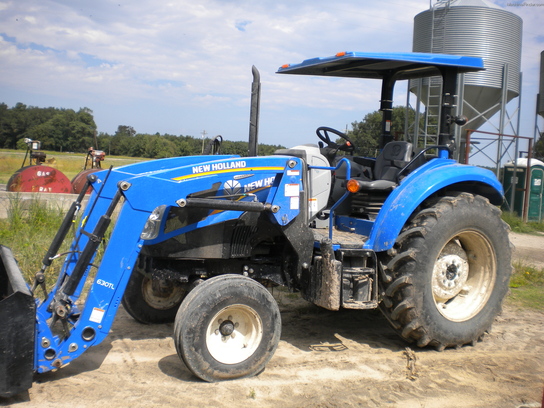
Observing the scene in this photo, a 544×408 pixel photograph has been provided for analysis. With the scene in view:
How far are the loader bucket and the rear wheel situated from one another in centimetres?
156

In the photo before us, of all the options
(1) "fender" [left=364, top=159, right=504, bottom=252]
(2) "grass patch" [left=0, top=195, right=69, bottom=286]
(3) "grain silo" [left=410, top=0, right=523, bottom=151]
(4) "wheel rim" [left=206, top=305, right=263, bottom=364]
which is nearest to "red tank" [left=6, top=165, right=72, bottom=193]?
(2) "grass patch" [left=0, top=195, right=69, bottom=286]

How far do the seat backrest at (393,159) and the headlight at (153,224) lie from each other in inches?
88.1

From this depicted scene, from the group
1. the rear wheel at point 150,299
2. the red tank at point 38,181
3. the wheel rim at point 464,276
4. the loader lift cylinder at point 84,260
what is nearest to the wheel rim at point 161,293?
the rear wheel at point 150,299

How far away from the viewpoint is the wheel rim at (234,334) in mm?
3754

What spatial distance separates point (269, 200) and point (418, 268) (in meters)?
1.33

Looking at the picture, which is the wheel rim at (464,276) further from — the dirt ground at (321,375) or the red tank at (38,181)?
the red tank at (38,181)

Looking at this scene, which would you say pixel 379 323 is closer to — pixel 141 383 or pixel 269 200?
pixel 269 200

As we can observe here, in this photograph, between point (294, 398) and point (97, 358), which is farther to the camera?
point (97, 358)

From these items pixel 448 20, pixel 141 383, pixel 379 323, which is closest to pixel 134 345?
pixel 141 383

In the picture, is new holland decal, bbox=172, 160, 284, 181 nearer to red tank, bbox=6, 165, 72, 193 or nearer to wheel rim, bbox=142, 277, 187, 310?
wheel rim, bbox=142, 277, 187, 310

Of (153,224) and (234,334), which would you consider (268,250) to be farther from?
(153,224)

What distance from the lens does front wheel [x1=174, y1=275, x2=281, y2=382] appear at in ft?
11.9

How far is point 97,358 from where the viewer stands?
4098 millimetres

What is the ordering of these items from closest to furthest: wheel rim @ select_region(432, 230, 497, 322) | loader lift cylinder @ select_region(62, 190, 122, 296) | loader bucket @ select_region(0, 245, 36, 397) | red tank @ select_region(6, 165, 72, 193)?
1. loader bucket @ select_region(0, 245, 36, 397)
2. loader lift cylinder @ select_region(62, 190, 122, 296)
3. wheel rim @ select_region(432, 230, 497, 322)
4. red tank @ select_region(6, 165, 72, 193)
